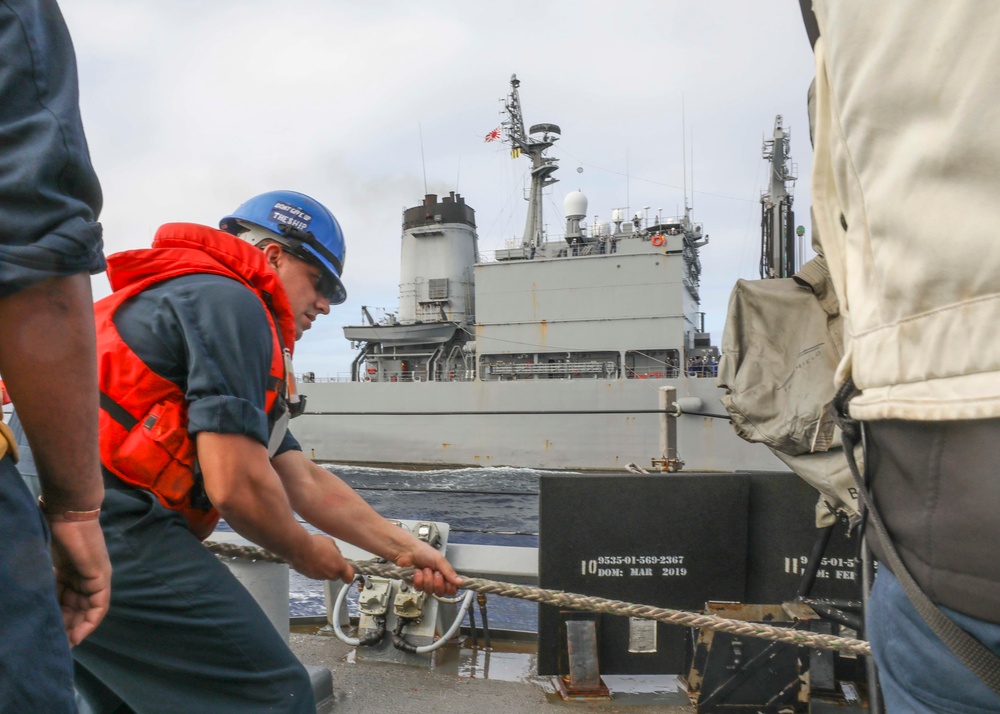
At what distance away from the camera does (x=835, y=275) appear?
1020 millimetres

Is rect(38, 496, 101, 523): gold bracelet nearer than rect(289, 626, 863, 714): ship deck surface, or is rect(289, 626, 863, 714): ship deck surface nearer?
rect(38, 496, 101, 523): gold bracelet

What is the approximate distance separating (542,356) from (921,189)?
21.3 meters

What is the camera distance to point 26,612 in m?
0.87

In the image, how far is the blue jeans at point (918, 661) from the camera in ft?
2.45

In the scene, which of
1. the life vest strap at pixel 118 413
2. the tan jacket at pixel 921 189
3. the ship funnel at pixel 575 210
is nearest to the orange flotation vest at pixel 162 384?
the life vest strap at pixel 118 413

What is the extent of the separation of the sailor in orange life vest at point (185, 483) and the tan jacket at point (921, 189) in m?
1.12

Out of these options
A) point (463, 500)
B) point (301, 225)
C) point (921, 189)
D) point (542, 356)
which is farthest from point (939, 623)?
point (542, 356)

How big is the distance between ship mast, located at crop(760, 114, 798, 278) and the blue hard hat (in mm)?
11587

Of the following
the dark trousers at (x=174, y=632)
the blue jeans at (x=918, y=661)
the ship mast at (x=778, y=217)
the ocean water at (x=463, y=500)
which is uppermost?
the ship mast at (x=778, y=217)

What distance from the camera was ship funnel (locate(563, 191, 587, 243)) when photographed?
2373cm

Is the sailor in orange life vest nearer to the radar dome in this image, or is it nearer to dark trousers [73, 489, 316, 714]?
dark trousers [73, 489, 316, 714]

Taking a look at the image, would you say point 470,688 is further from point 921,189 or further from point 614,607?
point 921,189

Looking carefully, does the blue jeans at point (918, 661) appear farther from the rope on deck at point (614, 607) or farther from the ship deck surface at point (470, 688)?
the ship deck surface at point (470, 688)

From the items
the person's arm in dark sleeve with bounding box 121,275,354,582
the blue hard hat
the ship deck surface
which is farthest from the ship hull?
the person's arm in dark sleeve with bounding box 121,275,354,582
